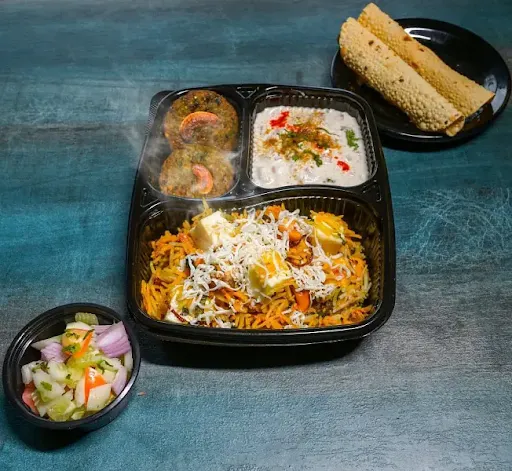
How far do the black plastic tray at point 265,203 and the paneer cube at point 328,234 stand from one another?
0.16 m

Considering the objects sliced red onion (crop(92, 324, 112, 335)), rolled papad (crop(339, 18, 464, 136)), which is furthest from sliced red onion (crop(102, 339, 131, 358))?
rolled papad (crop(339, 18, 464, 136))

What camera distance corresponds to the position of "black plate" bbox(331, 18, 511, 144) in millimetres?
3225

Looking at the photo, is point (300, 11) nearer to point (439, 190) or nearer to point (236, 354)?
point (439, 190)

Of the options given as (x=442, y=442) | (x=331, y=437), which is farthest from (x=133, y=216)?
(x=442, y=442)

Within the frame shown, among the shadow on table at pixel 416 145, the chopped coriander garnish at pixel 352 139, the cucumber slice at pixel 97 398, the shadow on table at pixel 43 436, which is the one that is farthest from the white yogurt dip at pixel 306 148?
the shadow on table at pixel 43 436

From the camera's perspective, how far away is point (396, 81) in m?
3.27

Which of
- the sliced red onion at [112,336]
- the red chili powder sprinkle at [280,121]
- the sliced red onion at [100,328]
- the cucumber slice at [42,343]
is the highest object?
the red chili powder sprinkle at [280,121]

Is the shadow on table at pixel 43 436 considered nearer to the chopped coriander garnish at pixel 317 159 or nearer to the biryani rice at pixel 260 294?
the biryani rice at pixel 260 294

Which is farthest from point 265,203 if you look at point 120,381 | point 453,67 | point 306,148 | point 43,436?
point 453,67

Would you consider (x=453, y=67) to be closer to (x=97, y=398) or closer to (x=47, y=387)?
(x=97, y=398)

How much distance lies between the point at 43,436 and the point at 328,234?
152 cm

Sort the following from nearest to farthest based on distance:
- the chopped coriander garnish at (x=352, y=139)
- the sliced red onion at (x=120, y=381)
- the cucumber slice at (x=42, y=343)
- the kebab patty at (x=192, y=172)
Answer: the sliced red onion at (x=120, y=381)
the cucumber slice at (x=42, y=343)
the kebab patty at (x=192, y=172)
the chopped coriander garnish at (x=352, y=139)

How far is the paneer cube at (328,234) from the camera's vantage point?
247 cm

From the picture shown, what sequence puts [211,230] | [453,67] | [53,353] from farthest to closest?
[453,67] < [211,230] < [53,353]
